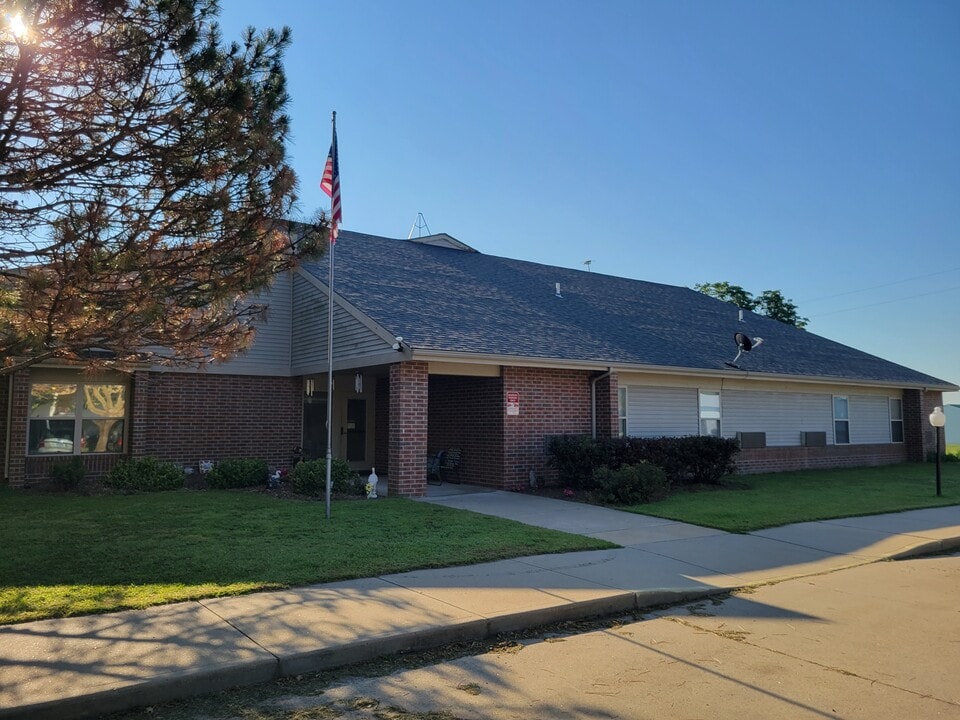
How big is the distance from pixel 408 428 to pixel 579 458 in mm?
3427

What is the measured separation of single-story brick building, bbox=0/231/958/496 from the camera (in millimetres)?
14117

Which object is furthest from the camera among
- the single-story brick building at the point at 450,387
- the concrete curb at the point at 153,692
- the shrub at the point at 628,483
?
the single-story brick building at the point at 450,387

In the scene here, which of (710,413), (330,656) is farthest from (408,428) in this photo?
(710,413)

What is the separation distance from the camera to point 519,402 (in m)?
14.8

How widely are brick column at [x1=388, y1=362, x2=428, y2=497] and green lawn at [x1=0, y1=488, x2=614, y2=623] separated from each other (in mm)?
749

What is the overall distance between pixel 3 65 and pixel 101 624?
4513 millimetres

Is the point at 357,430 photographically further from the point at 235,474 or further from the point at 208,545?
the point at 208,545

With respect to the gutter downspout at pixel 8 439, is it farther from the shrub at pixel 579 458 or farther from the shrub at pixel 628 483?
the shrub at pixel 628 483

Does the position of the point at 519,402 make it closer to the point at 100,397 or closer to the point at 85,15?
the point at 100,397

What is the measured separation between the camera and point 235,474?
14.7 meters

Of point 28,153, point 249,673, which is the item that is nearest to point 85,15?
point 28,153

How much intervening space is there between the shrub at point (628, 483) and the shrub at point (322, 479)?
431 cm

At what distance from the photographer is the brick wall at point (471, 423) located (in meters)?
14.9

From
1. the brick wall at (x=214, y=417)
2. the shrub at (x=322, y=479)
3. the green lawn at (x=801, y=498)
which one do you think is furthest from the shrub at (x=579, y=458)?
the brick wall at (x=214, y=417)
